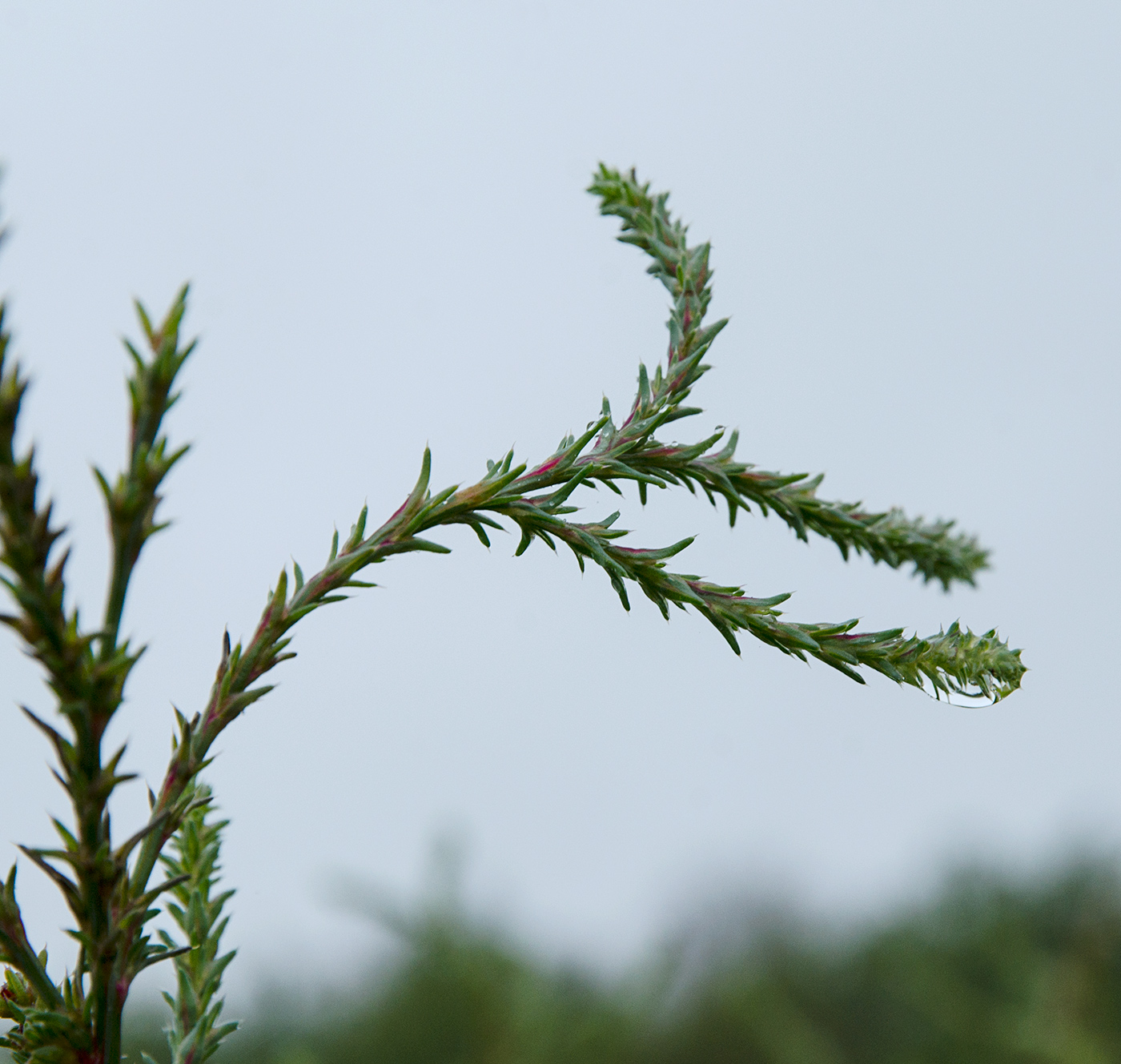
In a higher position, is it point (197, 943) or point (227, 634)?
point (227, 634)

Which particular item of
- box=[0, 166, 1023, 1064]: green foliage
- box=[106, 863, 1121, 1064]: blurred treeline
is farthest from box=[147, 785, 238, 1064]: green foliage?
box=[106, 863, 1121, 1064]: blurred treeline

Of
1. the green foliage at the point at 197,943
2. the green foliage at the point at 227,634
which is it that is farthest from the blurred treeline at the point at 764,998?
the green foliage at the point at 227,634

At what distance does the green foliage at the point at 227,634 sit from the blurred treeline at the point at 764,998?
2127 millimetres

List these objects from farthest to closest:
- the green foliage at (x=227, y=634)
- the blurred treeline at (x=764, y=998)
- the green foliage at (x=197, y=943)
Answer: the blurred treeline at (x=764, y=998)
the green foliage at (x=197, y=943)
the green foliage at (x=227, y=634)

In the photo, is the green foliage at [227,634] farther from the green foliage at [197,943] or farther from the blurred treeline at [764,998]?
the blurred treeline at [764,998]

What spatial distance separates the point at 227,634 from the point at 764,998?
224 inches

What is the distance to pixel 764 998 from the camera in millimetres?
6016

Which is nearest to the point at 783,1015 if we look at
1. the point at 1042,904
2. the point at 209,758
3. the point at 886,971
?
the point at 886,971

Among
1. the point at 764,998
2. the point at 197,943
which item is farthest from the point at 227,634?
the point at 764,998

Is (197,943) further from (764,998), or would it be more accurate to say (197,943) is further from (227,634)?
(764,998)

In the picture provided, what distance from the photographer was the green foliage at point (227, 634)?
3.38 ft

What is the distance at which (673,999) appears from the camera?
633 cm

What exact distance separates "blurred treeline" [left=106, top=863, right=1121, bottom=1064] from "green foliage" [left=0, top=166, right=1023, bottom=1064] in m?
2.13

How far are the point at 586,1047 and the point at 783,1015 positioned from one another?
1.74 m
